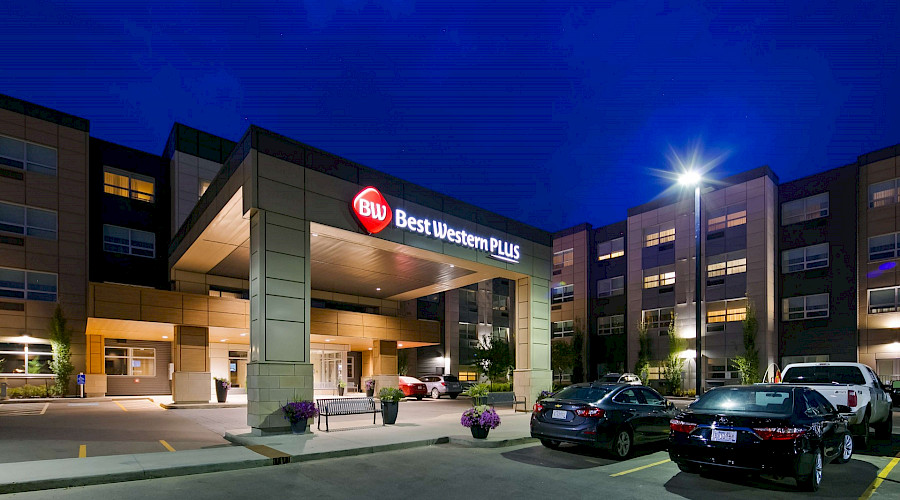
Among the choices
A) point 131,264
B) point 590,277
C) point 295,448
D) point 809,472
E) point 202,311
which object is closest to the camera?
point 809,472

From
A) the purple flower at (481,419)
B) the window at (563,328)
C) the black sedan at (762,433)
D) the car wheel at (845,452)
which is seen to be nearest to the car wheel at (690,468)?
the black sedan at (762,433)

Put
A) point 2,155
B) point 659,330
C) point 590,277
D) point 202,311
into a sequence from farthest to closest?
point 590,277
point 659,330
point 2,155
point 202,311

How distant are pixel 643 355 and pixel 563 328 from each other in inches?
400

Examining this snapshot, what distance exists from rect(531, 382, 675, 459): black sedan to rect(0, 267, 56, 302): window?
3219 cm

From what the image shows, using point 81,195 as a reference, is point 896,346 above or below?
below

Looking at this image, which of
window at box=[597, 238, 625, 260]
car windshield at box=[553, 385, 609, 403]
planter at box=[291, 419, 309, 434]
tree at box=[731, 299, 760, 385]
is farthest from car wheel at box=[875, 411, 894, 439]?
window at box=[597, 238, 625, 260]

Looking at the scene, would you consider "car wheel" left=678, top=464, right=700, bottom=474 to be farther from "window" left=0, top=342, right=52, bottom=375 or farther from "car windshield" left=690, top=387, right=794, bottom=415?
"window" left=0, top=342, right=52, bottom=375

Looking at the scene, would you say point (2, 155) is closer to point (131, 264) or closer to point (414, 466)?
point (131, 264)

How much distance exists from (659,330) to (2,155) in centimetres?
4635

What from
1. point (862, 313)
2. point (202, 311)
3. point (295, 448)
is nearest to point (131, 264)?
point (202, 311)

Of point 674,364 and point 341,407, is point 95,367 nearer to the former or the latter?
point 341,407

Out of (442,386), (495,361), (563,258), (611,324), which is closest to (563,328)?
(611,324)

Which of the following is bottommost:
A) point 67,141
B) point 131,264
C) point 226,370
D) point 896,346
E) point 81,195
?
point 226,370

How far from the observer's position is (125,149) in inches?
1503
